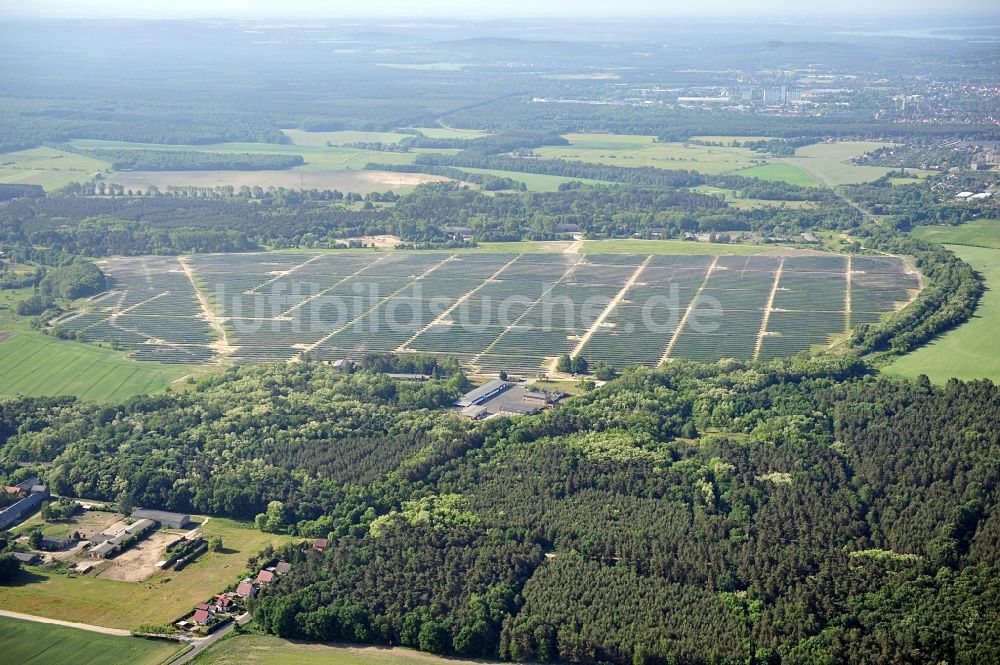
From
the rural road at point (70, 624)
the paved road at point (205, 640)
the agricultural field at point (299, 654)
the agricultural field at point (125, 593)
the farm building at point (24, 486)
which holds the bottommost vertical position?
the agricultural field at point (299, 654)

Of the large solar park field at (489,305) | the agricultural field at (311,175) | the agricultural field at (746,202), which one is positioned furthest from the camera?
the agricultural field at (311,175)

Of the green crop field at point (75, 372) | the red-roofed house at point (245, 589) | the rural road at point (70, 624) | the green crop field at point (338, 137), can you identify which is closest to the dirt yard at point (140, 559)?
the rural road at point (70, 624)

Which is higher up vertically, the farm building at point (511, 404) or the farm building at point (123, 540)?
the farm building at point (511, 404)

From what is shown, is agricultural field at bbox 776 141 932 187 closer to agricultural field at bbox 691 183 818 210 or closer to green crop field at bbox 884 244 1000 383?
agricultural field at bbox 691 183 818 210

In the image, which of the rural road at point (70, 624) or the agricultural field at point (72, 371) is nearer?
the rural road at point (70, 624)

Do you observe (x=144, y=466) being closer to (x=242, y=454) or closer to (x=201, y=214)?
(x=242, y=454)

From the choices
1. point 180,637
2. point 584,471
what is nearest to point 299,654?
point 180,637

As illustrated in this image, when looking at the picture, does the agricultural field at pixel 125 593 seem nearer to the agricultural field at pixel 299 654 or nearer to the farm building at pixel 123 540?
the farm building at pixel 123 540

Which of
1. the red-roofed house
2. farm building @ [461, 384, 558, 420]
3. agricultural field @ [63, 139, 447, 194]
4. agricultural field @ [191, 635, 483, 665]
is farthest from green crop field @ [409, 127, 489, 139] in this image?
agricultural field @ [191, 635, 483, 665]
